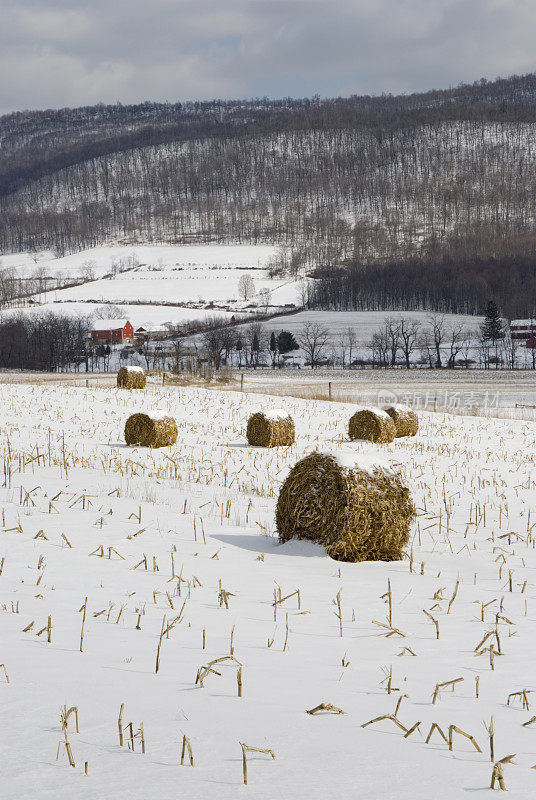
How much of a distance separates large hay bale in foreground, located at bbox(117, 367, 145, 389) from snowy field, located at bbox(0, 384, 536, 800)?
29.5 m

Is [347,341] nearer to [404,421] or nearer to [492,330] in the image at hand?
[492,330]

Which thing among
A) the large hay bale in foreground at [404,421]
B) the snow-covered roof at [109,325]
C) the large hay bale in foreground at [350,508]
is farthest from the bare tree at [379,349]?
the large hay bale in foreground at [350,508]

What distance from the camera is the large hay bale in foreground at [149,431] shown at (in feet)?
68.0

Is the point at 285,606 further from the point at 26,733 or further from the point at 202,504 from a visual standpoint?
the point at 202,504

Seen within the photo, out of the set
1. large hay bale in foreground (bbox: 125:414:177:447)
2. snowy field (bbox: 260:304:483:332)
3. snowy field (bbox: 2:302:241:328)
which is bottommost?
large hay bale in foreground (bbox: 125:414:177:447)

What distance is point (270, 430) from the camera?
854 inches

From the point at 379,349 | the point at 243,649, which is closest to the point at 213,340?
Answer: the point at 379,349

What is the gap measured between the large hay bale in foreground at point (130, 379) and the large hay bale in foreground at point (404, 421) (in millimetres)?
19094

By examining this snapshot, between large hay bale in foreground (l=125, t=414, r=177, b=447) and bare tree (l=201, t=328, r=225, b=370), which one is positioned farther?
bare tree (l=201, t=328, r=225, b=370)

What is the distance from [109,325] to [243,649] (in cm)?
15082

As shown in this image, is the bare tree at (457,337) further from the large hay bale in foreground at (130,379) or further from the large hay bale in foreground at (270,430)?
the large hay bale in foreground at (270,430)

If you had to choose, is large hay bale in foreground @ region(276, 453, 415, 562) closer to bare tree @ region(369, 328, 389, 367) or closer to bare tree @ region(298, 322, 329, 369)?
bare tree @ region(298, 322, 329, 369)

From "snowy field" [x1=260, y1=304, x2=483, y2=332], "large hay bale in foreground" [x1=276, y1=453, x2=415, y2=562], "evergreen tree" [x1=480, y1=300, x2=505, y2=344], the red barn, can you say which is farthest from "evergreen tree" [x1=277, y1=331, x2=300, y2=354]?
"large hay bale in foreground" [x1=276, y1=453, x2=415, y2=562]

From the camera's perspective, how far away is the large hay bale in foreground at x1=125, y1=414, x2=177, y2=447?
68.0 feet
